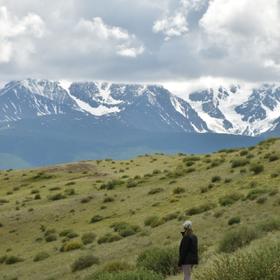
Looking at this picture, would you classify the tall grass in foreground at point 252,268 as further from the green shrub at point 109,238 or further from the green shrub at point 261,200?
the green shrub at point 109,238

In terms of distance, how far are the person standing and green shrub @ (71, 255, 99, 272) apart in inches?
621

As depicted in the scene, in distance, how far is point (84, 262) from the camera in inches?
1404

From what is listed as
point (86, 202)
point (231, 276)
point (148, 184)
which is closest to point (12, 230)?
point (86, 202)

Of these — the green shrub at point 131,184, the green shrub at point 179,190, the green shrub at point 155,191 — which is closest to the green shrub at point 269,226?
the green shrub at point 179,190

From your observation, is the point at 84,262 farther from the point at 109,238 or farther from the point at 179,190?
the point at 179,190

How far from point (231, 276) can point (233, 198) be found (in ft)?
90.1

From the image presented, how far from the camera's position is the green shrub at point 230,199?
141ft

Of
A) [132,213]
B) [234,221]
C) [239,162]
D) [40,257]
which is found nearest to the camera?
[234,221]

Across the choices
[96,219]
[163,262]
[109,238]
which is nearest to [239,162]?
[96,219]

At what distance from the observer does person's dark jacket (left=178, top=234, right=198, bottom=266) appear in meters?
20.5

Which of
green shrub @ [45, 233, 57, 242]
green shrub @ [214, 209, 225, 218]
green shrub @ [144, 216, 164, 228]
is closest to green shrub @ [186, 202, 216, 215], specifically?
green shrub @ [144, 216, 164, 228]

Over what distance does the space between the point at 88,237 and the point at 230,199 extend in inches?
444

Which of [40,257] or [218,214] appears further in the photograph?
[40,257]

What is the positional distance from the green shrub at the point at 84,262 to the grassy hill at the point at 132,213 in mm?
71
